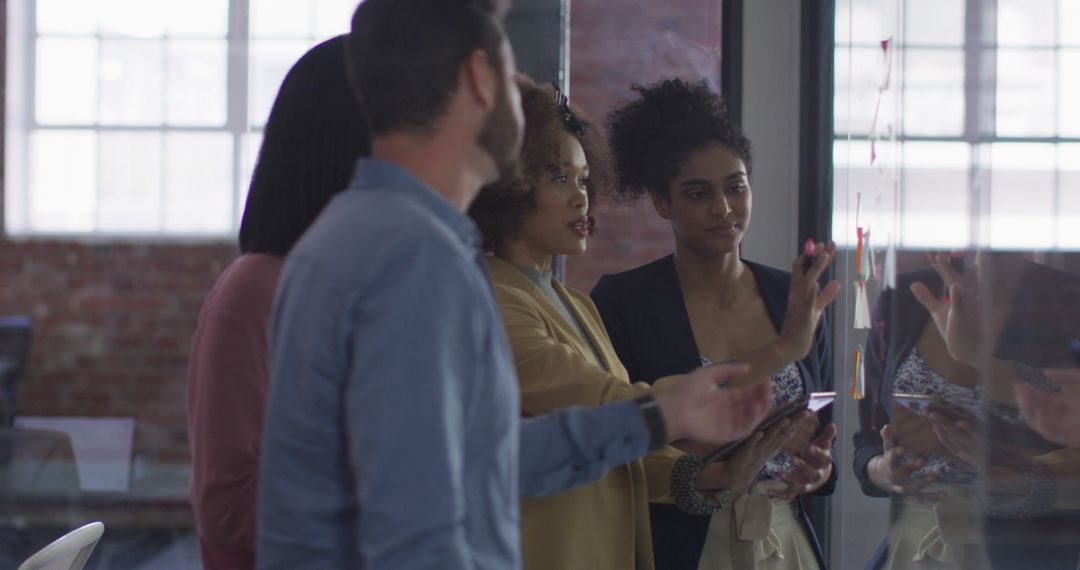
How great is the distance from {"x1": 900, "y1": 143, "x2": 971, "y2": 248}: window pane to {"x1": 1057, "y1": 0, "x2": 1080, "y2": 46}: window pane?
10.2 inches

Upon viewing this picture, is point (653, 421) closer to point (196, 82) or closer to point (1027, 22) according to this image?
point (1027, 22)

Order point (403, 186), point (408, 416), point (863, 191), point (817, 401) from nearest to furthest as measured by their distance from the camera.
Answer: point (408, 416) → point (403, 186) → point (817, 401) → point (863, 191)

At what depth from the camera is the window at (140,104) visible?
10.0 feet

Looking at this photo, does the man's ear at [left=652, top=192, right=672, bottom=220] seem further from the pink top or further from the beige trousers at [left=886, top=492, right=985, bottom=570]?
the pink top

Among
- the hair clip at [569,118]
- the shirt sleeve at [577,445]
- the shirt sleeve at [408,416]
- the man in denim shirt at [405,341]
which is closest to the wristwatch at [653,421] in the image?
the shirt sleeve at [577,445]

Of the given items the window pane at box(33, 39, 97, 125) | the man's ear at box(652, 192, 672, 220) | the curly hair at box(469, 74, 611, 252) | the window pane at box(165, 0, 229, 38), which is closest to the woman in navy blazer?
the man's ear at box(652, 192, 672, 220)

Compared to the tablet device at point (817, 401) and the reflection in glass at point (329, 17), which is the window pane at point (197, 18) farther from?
the tablet device at point (817, 401)

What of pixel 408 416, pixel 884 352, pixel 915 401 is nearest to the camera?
pixel 408 416

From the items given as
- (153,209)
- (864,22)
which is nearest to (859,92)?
(864,22)

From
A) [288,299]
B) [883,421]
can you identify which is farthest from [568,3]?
[288,299]

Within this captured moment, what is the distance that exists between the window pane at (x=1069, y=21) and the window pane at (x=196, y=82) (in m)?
2.40

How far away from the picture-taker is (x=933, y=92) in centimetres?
172

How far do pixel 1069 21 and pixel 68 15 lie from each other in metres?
2.76

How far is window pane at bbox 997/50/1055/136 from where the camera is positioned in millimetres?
1340
